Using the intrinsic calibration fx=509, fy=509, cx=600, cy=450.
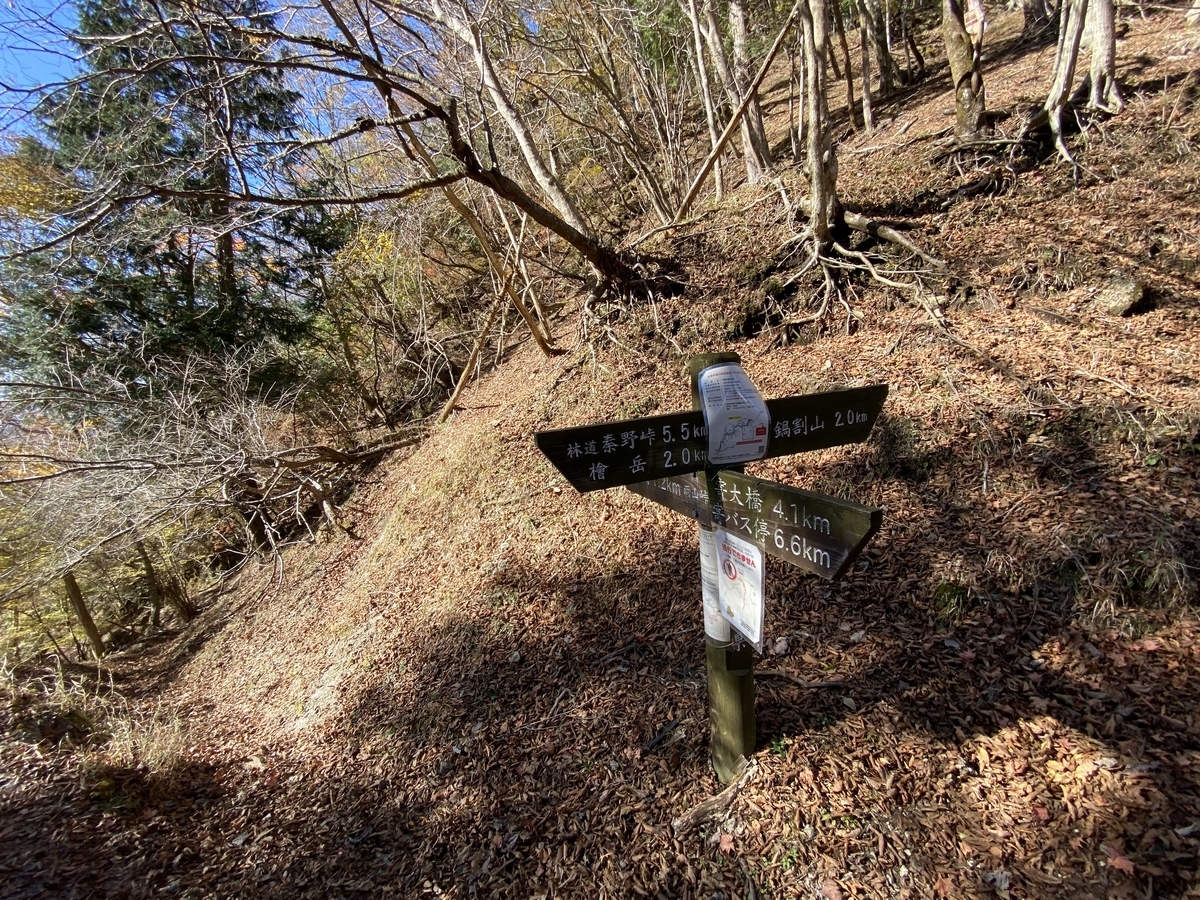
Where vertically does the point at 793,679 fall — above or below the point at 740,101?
below

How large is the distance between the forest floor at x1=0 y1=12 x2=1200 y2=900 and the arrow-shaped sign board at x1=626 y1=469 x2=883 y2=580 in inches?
55.2

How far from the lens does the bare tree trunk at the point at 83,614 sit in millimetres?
9867

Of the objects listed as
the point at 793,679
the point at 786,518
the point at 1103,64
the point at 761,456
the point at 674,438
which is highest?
the point at 1103,64

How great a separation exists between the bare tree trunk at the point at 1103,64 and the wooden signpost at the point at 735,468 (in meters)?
5.66

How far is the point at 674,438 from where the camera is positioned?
177cm

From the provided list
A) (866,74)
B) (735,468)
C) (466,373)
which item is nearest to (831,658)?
(735,468)

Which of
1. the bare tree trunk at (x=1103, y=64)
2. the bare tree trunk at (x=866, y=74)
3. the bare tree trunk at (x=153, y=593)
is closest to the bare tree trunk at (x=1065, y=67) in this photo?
the bare tree trunk at (x=1103, y=64)

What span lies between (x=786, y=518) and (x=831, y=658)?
177 cm

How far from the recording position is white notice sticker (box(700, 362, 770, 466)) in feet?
5.81

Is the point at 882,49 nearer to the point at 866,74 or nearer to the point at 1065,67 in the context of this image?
the point at 866,74

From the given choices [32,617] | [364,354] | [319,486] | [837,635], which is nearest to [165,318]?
[364,354]

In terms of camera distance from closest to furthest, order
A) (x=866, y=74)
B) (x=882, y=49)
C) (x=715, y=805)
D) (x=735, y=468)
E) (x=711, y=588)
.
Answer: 1. (x=735, y=468)
2. (x=711, y=588)
3. (x=715, y=805)
4. (x=866, y=74)
5. (x=882, y=49)

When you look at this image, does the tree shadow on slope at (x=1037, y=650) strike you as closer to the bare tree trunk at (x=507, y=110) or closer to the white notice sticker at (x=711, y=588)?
the white notice sticker at (x=711, y=588)

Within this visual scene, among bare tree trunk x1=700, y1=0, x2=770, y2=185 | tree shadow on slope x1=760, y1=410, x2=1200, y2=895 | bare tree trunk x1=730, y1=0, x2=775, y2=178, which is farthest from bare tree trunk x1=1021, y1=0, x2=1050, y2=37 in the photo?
tree shadow on slope x1=760, y1=410, x2=1200, y2=895
